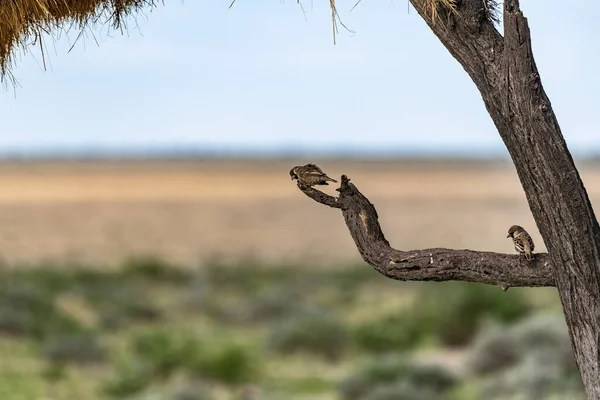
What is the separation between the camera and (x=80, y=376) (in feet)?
60.6

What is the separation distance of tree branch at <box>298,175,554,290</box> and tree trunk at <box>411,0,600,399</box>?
0.62 ft

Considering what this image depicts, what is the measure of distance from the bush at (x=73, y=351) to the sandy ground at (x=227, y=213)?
A: 63.1 feet

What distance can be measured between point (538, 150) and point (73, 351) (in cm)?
1664

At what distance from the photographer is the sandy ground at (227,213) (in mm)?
44562

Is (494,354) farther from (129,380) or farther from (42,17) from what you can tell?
(42,17)

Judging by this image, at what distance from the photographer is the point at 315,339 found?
20.7 metres

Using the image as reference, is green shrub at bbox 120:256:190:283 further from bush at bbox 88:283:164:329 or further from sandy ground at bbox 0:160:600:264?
sandy ground at bbox 0:160:600:264

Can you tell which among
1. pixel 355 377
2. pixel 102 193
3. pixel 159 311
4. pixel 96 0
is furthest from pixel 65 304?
pixel 102 193

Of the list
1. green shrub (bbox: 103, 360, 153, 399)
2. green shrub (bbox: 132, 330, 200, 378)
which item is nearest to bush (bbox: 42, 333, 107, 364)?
green shrub (bbox: 132, 330, 200, 378)

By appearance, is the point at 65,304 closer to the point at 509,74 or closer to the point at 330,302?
the point at 330,302

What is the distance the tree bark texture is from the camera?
4.02 metres

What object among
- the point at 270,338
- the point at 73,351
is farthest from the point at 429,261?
the point at 270,338

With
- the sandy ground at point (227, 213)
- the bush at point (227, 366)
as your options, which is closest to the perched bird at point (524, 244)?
the bush at point (227, 366)

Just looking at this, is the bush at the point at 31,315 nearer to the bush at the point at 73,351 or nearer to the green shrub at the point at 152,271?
the bush at the point at 73,351
